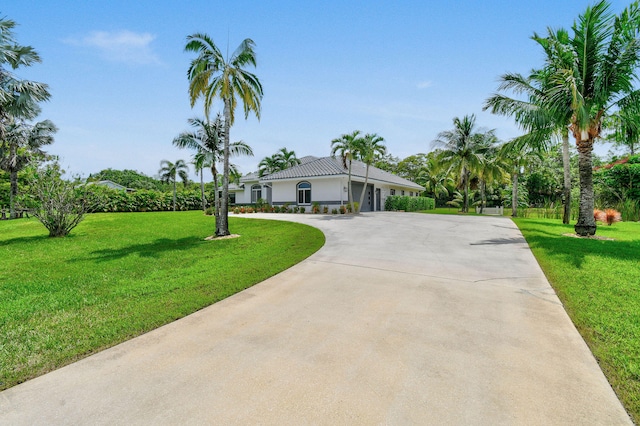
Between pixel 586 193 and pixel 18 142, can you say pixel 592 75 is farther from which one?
pixel 18 142

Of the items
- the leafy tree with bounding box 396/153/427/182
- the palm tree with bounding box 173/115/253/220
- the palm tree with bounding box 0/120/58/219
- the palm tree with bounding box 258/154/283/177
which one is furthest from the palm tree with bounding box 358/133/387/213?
the leafy tree with bounding box 396/153/427/182

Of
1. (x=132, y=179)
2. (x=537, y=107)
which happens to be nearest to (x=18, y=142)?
(x=537, y=107)

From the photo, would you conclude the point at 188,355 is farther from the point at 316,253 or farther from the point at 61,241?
the point at 61,241

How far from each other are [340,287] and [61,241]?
1273cm

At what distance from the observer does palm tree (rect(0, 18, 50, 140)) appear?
16.4 m

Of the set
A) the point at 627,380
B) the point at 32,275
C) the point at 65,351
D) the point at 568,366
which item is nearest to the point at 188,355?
the point at 65,351

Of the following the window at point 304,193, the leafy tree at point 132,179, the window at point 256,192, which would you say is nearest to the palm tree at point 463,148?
the window at point 304,193

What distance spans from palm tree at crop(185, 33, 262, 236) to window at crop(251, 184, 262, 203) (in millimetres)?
18823

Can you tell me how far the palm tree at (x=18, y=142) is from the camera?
2509 centimetres

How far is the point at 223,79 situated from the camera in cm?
1174

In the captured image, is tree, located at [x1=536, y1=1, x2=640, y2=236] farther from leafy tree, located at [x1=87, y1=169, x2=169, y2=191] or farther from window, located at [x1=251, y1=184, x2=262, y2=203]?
leafy tree, located at [x1=87, y1=169, x2=169, y2=191]

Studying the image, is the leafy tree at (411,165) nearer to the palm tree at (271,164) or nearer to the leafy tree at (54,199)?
the palm tree at (271,164)

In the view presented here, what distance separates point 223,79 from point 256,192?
20361 millimetres

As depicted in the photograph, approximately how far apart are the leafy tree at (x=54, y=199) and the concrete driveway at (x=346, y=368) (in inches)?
495
